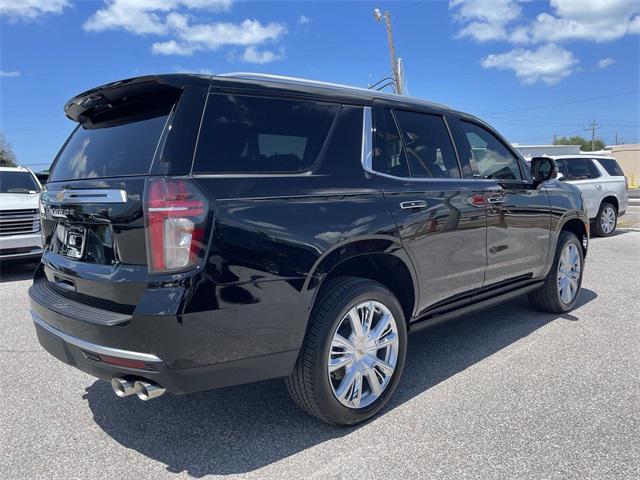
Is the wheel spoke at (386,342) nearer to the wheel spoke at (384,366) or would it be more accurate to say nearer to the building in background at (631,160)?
the wheel spoke at (384,366)

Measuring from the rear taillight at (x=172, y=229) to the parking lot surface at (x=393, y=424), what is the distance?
1.10m

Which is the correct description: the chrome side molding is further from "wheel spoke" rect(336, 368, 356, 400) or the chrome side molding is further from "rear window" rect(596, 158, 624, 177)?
"rear window" rect(596, 158, 624, 177)

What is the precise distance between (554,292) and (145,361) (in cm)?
405

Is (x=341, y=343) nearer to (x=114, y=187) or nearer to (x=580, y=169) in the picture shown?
(x=114, y=187)

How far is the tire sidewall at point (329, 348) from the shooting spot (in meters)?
2.67

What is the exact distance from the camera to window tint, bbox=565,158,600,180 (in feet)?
36.7

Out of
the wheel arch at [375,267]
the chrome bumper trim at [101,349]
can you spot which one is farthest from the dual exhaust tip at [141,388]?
the wheel arch at [375,267]

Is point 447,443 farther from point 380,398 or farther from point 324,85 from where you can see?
point 324,85

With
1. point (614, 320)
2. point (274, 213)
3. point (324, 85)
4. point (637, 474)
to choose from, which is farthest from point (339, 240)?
point (614, 320)

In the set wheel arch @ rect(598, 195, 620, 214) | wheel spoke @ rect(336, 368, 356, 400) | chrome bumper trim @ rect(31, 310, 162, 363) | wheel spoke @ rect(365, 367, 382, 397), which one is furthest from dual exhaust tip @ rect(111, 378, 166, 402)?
wheel arch @ rect(598, 195, 620, 214)

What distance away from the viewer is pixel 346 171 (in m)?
2.88

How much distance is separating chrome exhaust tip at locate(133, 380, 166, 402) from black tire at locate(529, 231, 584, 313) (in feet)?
12.7

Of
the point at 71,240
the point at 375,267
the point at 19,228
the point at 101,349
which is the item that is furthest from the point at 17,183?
the point at 375,267

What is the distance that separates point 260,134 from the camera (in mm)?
2627
